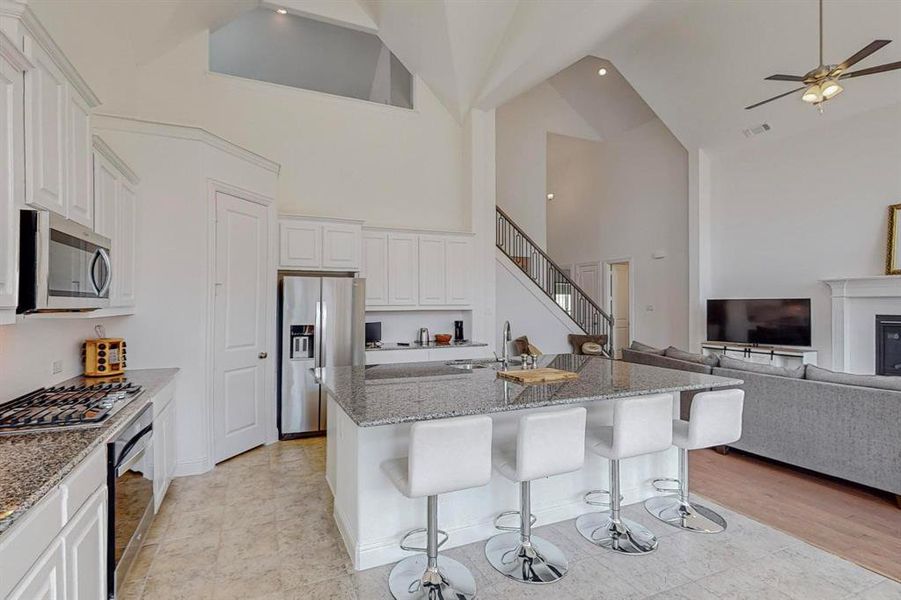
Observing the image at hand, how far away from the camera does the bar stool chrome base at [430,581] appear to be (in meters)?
2.20

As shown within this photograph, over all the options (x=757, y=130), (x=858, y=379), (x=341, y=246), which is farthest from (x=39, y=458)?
(x=757, y=130)

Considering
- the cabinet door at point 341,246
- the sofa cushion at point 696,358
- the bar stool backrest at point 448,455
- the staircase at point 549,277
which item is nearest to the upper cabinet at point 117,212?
the cabinet door at point 341,246

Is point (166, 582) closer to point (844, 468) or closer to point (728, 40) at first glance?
point (844, 468)

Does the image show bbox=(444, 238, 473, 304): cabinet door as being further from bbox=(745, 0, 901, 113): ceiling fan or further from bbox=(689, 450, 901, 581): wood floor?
bbox=(745, 0, 901, 113): ceiling fan

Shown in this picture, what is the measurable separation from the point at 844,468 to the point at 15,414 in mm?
5135

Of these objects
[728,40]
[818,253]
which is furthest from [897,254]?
[728,40]

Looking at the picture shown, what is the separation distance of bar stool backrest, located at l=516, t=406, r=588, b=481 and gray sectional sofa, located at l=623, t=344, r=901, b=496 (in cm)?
243

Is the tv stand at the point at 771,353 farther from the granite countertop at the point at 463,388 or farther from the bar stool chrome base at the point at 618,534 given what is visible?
the bar stool chrome base at the point at 618,534

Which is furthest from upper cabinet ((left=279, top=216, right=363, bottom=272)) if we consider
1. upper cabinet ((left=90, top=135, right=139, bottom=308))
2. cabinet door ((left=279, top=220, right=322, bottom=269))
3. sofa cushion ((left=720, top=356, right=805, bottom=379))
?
sofa cushion ((left=720, top=356, right=805, bottom=379))

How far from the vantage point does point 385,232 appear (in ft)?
19.1

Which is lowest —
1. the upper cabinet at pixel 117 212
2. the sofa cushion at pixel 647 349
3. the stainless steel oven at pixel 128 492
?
the stainless steel oven at pixel 128 492

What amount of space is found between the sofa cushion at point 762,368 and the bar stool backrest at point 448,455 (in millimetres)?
3116

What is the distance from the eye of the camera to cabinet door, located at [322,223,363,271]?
528 centimetres

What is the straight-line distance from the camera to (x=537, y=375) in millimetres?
2842
